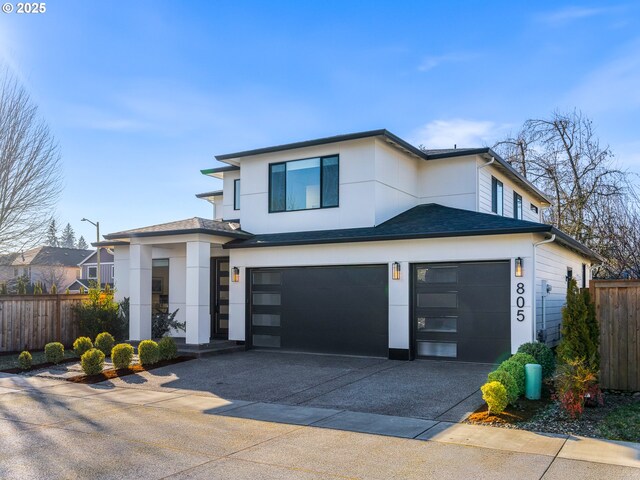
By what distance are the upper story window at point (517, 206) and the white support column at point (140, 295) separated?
1261cm

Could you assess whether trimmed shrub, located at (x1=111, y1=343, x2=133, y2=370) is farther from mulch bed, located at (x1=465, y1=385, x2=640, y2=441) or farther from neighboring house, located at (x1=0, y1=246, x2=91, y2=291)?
neighboring house, located at (x1=0, y1=246, x2=91, y2=291)

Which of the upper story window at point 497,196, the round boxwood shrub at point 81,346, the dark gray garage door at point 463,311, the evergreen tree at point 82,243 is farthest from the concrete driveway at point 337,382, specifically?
the evergreen tree at point 82,243

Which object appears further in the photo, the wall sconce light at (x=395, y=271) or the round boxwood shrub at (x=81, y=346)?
the round boxwood shrub at (x=81, y=346)

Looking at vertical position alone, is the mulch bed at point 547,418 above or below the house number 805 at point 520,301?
below

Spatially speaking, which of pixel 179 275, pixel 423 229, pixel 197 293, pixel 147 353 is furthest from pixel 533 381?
pixel 179 275

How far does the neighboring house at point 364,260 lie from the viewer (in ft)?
40.3

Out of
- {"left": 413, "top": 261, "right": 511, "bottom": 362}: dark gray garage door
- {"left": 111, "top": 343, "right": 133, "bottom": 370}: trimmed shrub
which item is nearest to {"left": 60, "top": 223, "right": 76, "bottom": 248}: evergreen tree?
{"left": 111, "top": 343, "right": 133, "bottom": 370}: trimmed shrub

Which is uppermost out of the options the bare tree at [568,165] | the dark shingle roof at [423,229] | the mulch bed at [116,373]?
the bare tree at [568,165]

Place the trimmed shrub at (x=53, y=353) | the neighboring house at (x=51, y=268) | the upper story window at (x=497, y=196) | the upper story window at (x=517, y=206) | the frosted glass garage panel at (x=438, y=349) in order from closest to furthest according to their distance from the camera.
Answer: the frosted glass garage panel at (x=438, y=349) < the trimmed shrub at (x=53, y=353) < the upper story window at (x=497, y=196) < the upper story window at (x=517, y=206) < the neighboring house at (x=51, y=268)

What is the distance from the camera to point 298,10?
13.2 metres

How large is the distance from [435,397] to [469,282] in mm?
3968

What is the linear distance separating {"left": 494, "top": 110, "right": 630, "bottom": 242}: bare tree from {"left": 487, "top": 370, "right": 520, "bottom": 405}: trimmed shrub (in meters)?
19.4

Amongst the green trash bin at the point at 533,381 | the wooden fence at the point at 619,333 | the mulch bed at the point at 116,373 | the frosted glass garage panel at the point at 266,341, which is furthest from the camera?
the frosted glass garage panel at the point at 266,341

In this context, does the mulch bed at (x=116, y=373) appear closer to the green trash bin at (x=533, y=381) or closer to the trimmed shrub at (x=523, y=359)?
the trimmed shrub at (x=523, y=359)
